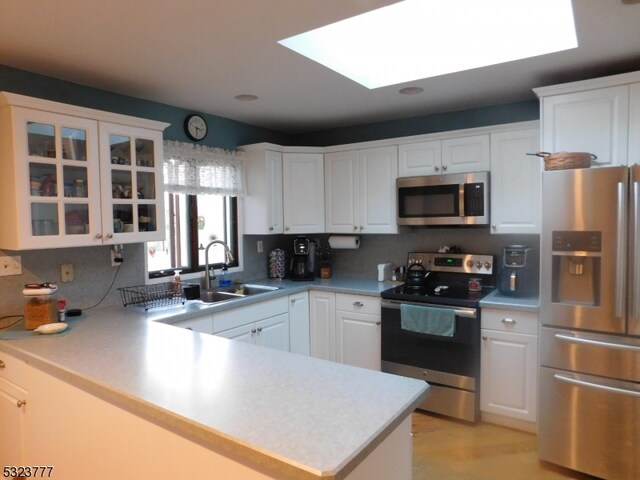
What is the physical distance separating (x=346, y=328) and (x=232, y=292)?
3.24 feet

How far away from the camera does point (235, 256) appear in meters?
3.77

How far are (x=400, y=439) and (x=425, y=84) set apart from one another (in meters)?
2.30

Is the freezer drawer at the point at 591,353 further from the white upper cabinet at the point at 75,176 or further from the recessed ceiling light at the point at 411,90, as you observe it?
the white upper cabinet at the point at 75,176

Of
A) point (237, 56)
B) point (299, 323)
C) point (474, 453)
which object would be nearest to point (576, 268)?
point (474, 453)

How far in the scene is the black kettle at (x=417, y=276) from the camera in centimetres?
342

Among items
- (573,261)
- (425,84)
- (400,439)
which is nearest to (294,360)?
(400,439)

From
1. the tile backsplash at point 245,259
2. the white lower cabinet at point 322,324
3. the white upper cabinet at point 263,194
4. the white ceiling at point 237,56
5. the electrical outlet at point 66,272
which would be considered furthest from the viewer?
the white upper cabinet at point 263,194

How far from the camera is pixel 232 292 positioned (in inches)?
135

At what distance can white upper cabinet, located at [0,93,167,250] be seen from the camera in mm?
2154

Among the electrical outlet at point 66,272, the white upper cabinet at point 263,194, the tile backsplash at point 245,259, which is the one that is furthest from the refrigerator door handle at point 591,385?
the electrical outlet at point 66,272

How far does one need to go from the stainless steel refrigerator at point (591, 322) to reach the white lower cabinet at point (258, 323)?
6.10ft

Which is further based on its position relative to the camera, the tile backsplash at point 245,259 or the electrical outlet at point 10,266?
the tile backsplash at point 245,259

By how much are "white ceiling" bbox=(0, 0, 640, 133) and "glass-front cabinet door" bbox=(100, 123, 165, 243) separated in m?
0.36

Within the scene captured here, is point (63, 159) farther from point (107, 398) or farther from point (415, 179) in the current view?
point (415, 179)
